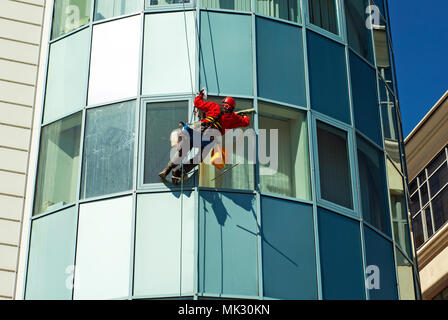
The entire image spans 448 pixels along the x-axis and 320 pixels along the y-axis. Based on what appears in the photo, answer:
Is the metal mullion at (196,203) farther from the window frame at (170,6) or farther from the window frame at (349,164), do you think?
the window frame at (349,164)

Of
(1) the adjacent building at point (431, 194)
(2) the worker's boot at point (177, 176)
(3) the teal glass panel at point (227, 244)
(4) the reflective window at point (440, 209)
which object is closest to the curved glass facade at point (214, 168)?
(3) the teal glass panel at point (227, 244)

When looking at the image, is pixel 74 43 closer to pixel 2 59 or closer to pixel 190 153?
pixel 2 59

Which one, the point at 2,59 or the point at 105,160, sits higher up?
the point at 2,59

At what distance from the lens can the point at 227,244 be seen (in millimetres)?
16422

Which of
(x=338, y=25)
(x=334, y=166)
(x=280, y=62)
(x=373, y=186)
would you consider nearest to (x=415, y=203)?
(x=338, y=25)

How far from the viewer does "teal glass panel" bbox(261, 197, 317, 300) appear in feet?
53.6

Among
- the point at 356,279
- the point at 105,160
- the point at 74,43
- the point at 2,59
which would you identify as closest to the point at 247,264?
the point at 356,279

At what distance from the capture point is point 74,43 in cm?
1919

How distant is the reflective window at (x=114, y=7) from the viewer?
18828mm

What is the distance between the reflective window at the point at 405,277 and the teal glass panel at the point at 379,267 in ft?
0.86

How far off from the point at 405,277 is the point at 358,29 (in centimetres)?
506
